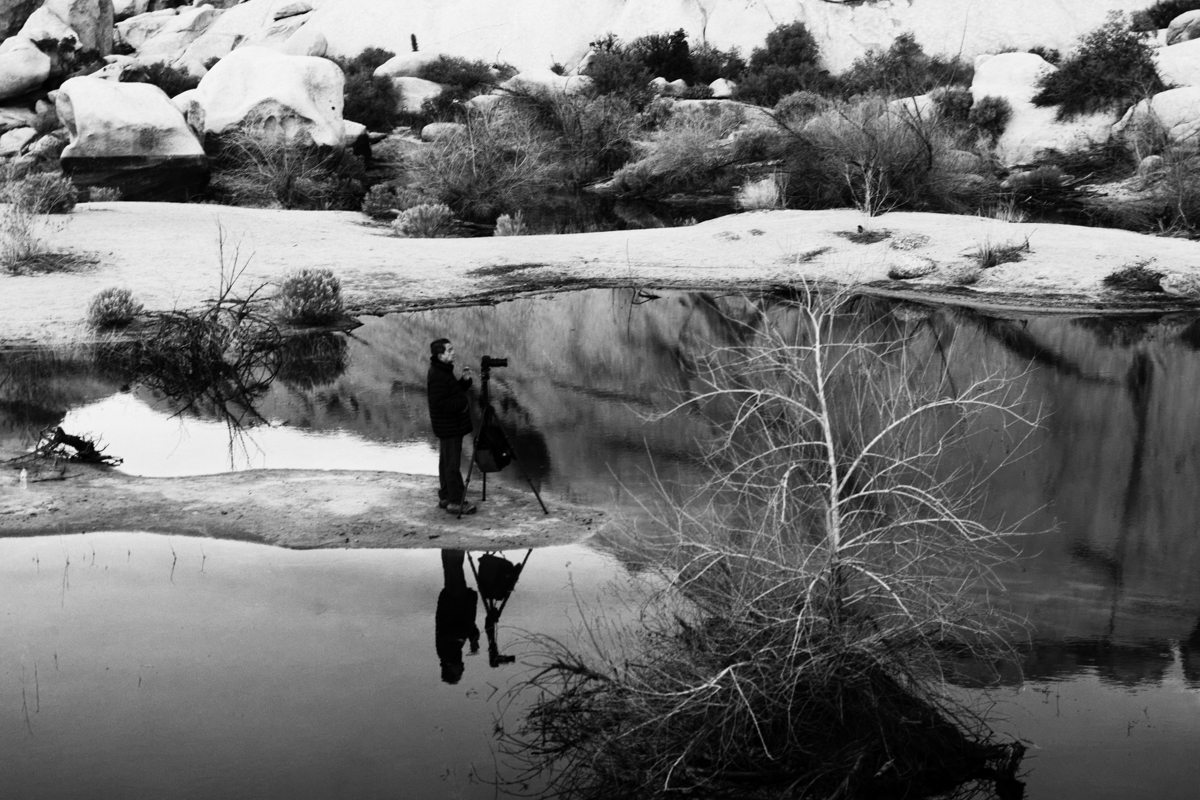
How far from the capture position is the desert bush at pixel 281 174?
1238 inches

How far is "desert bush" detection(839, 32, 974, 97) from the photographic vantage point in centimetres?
4550

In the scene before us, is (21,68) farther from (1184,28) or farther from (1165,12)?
(1165,12)

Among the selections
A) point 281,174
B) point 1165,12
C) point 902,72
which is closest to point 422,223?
point 281,174

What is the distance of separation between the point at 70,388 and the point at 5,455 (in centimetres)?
341

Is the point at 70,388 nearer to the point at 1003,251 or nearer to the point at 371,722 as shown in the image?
the point at 371,722

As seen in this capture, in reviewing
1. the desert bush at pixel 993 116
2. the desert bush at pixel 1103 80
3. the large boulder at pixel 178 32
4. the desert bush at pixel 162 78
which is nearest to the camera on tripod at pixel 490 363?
the desert bush at pixel 1103 80

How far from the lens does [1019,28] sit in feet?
178

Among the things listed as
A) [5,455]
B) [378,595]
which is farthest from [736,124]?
[378,595]

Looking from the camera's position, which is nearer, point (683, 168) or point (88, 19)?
point (683, 168)

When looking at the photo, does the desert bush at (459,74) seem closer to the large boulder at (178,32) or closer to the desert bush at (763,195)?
the large boulder at (178,32)

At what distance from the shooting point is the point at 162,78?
48.2m

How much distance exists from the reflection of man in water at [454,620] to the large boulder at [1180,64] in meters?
33.9

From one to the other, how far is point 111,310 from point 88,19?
4276 centimetres

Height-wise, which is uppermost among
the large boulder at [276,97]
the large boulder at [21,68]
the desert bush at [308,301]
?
the large boulder at [21,68]
